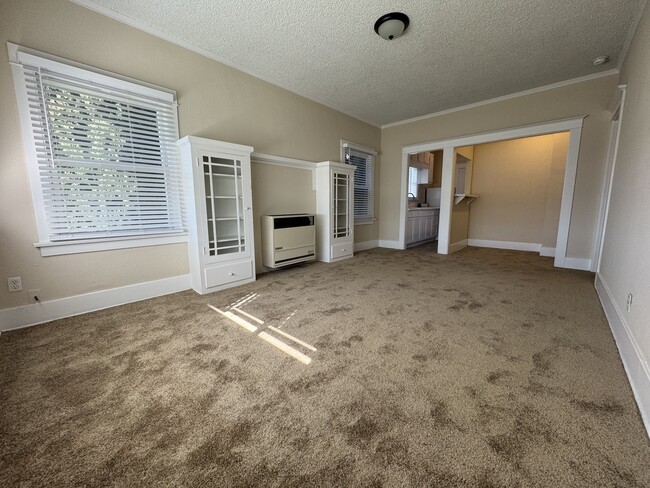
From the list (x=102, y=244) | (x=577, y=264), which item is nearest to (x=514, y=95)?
(x=577, y=264)

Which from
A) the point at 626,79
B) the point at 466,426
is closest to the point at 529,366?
the point at 466,426

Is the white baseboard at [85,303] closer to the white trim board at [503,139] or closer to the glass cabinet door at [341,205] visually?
the glass cabinet door at [341,205]

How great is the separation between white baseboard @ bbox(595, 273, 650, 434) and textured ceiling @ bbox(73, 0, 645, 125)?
2.64 meters

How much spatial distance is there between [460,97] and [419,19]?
2.20m

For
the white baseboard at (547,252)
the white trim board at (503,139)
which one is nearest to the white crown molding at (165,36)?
the white trim board at (503,139)

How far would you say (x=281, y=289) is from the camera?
300cm

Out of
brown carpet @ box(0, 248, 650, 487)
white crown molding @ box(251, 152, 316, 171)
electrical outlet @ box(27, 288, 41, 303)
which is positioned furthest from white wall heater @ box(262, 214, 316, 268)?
electrical outlet @ box(27, 288, 41, 303)

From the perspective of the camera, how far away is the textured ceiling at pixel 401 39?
2.28 metres

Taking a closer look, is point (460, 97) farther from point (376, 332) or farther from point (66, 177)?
point (66, 177)

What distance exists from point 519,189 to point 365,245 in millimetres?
3476

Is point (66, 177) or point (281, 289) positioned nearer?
point (66, 177)

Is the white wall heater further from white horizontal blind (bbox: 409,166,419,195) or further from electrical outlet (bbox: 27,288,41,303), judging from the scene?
white horizontal blind (bbox: 409,166,419,195)

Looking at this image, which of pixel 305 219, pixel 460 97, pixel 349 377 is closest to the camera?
pixel 349 377

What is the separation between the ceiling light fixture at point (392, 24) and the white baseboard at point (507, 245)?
16.1 feet
